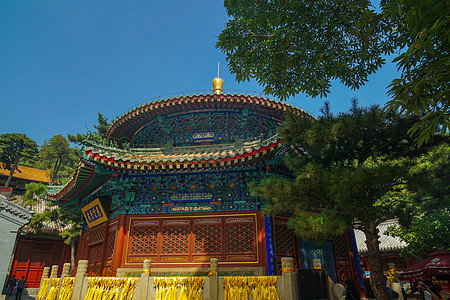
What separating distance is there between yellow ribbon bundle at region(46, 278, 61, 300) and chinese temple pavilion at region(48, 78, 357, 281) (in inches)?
66.7

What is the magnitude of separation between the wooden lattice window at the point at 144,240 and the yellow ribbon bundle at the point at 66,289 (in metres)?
2.23

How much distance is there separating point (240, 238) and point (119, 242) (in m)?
4.17

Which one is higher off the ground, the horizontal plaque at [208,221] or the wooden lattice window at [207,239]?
the horizontal plaque at [208,221]

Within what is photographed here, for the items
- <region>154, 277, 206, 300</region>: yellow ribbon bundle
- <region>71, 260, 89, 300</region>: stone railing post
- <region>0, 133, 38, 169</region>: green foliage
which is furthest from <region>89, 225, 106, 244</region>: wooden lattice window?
<region>0, 133, 38, 169</region>: green foliage

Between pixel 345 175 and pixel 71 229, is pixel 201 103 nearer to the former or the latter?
pixel 345 175

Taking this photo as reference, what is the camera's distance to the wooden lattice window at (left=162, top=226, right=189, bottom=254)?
34.2 feet

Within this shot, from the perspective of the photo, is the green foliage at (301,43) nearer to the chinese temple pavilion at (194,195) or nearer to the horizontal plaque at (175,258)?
the chinese temple pavilion at (194,195)

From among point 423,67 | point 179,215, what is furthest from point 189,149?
point 423,67

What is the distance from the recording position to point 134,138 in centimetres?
1371

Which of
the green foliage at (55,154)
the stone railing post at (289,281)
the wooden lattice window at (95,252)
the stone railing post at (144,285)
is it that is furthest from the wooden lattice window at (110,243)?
the green foliage at (55,154)

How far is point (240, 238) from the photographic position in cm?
1025

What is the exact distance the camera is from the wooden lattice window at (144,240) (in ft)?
34.7

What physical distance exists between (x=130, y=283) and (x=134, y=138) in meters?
7.35

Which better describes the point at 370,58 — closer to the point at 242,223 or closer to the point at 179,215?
the point at 242,223
